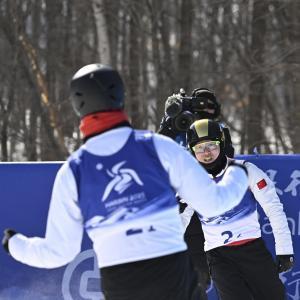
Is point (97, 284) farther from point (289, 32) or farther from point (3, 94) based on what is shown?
point (3, 94)

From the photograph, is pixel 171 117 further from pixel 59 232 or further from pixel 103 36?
pixel 103 36

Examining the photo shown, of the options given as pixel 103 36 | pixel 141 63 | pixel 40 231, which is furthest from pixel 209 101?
pixel 141 63

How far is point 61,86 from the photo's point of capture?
14828mm

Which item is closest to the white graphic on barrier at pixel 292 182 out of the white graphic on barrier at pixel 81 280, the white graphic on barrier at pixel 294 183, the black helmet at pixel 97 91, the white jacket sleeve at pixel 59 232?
the white graphic on barrier at pixel 294 183

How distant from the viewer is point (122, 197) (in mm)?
2830

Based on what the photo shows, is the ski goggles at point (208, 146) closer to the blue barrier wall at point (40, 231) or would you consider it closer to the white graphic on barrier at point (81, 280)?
the blue barrier wall at point (40, 231)

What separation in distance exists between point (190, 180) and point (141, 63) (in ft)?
38.9

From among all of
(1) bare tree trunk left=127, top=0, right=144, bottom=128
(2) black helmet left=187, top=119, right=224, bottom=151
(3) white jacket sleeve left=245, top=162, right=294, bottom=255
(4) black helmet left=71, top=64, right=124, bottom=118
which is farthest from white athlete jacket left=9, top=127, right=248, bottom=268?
(1) bare tree trunk left=127, top=0, right=144, bottom=128

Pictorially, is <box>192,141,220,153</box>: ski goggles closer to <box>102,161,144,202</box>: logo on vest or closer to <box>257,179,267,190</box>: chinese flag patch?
<box>257,179,267,190</box>: chinese flag patch

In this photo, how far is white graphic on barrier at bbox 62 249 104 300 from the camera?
220 inches

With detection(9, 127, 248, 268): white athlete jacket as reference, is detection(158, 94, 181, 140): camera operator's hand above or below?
above

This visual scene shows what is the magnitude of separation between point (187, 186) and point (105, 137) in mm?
393

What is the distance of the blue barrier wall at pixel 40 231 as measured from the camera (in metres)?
5.52

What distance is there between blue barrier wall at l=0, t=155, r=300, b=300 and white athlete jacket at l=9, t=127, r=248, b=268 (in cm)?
267
